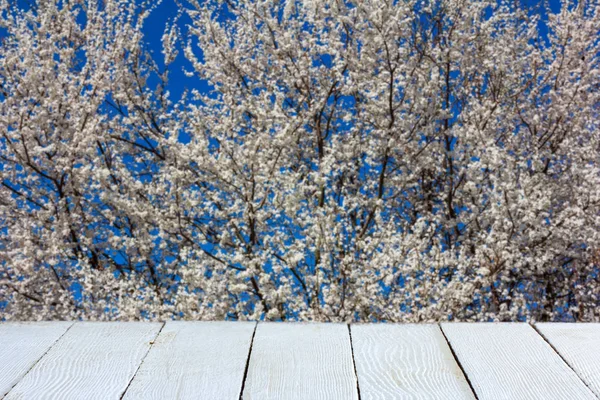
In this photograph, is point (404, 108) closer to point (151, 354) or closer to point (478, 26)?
point (478, 26)

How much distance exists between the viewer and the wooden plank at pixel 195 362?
184 centimetres

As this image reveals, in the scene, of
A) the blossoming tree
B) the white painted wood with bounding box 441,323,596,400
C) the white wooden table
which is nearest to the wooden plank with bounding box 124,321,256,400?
the white wooden table

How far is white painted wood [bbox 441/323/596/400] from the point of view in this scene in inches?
72.1

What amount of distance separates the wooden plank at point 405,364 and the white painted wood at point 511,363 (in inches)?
2.1

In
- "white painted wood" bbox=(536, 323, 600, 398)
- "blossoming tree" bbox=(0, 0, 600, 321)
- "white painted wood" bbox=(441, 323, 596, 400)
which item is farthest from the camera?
"blossoming tree" bbox=(0, 0, 600, 321)

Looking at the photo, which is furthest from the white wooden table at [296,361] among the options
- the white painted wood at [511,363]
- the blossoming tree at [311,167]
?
the blossoming tree at [311,167]

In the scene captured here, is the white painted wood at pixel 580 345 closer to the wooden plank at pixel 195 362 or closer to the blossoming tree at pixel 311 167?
the wooden plank at pixel 195 362

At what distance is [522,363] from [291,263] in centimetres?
346

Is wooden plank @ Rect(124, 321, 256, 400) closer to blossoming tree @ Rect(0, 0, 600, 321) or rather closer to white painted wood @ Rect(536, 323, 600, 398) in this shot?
white painted wood @ Rect(536, 323, 600, 398)

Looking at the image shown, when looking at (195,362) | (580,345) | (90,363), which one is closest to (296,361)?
(195,362)

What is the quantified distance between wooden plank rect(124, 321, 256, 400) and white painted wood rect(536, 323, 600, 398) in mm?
1072

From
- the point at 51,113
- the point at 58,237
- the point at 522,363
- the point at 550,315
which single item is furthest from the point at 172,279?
the point at 522,363

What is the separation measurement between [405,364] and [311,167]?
4696mm

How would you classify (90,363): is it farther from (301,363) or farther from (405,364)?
(405,364)
